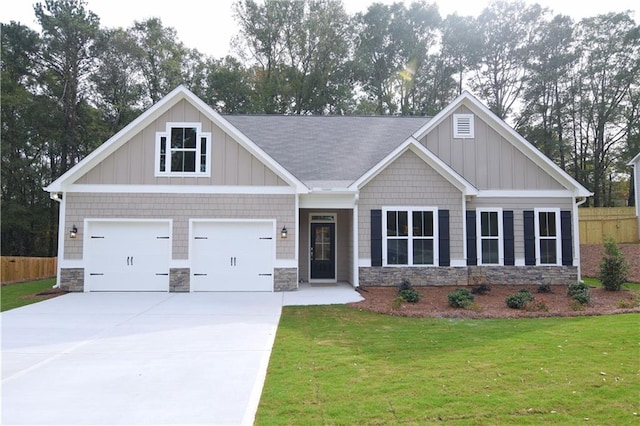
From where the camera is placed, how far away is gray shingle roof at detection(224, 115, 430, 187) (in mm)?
13719

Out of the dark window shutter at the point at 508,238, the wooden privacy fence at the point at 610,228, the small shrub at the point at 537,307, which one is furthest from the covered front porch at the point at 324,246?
the wooden privacy fence at the point at 610,228

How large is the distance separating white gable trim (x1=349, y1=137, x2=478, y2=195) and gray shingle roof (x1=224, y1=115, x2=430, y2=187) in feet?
2.51

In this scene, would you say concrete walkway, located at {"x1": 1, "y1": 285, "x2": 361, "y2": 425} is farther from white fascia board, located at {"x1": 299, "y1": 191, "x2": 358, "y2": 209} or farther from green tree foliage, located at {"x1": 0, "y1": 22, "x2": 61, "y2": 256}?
green tree foliage, located at {"x1": 0, "y1": 22, "x2": 61, "y2": 256}

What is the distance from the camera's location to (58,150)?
27.1m

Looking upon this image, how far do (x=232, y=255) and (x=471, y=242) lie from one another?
7.28m

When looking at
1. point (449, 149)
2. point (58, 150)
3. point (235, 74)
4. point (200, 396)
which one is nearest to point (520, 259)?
point (449, 149)

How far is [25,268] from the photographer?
17703 mm

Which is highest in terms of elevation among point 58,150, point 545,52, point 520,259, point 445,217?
point 545,52

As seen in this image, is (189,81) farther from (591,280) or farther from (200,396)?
(200,396)

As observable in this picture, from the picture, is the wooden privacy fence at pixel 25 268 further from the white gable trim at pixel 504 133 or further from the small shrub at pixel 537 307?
the small shrub at pixel 537 307

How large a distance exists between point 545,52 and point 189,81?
25.4 m

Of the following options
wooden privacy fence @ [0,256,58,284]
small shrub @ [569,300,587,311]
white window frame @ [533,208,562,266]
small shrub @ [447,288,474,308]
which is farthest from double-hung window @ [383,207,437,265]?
wooden privacy fence @ [0,256,58,284]

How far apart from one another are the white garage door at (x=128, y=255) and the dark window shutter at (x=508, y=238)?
10.3 meters

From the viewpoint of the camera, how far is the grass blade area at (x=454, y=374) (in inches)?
153
